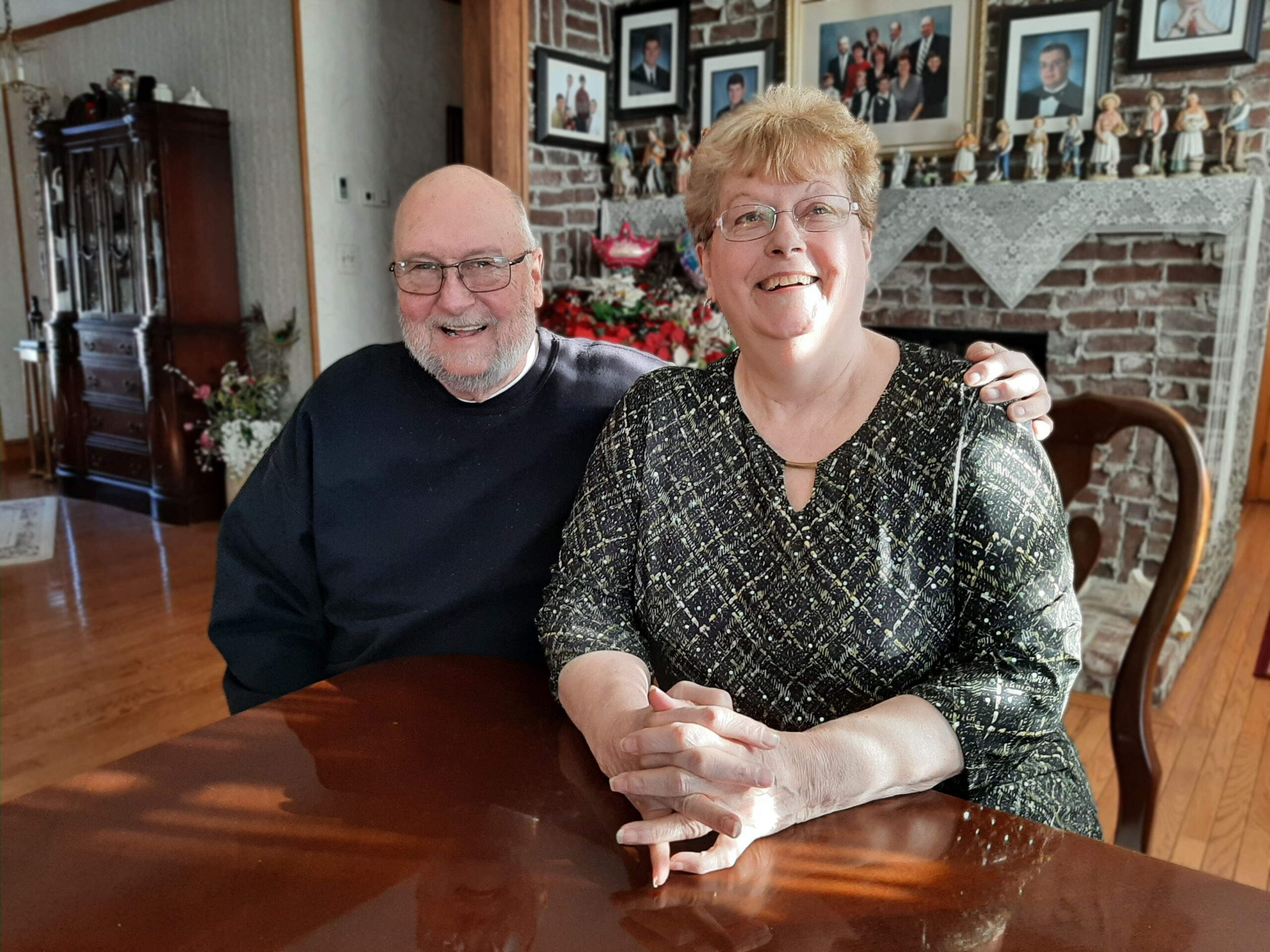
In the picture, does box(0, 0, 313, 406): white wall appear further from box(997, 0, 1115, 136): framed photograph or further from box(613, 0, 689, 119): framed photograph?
box(997, 0, 1115, 136): framed photograph

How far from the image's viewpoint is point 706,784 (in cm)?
85

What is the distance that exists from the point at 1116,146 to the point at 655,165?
75.5 inches

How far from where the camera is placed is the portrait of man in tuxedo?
14.1ft

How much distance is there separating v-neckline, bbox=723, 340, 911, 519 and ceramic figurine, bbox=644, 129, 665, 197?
10.9ft

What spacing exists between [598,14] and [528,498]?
358 centimetres

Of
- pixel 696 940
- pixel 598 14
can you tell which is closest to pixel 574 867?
pixel 696 940

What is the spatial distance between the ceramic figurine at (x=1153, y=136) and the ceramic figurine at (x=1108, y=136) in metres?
0.07

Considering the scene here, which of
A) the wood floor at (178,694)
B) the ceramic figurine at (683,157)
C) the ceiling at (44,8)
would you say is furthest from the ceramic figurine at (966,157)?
the ceiling at (44,8)

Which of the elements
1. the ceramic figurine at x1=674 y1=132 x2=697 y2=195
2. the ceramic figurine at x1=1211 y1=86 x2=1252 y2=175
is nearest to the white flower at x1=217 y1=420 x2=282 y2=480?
the ceramic figurine at x1=674 y1=132 x2=697 y2=195

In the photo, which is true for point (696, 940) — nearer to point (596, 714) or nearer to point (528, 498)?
point (596, 714)

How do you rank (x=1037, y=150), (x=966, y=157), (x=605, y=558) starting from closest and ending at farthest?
(x=605, y=558) < (x=1037, y=150) < (x=966, y=157)

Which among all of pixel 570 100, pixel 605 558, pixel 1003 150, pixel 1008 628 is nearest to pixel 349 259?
pixel 570 100

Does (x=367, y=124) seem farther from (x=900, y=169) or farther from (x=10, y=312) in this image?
(x=10, y=312)

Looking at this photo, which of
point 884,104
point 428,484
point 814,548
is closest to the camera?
point 814,548
